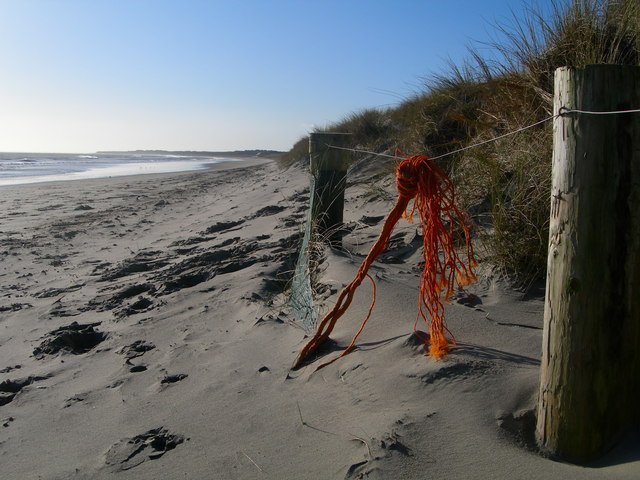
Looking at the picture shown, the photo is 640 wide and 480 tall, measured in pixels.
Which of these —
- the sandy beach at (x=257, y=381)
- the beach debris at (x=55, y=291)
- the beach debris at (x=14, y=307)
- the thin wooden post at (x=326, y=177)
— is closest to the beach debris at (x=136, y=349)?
the sandy beach at (x=257, y=381)

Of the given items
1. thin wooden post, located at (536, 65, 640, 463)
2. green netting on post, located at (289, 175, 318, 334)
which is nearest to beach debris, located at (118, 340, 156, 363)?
green netting on post, located at (289, 175, 318, 334)

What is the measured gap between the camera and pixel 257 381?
3002 mm

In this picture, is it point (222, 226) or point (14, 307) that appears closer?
point (14, 307)

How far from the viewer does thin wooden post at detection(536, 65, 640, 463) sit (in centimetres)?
190

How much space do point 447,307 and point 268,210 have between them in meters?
5.50

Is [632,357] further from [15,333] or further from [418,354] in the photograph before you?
[15,333]

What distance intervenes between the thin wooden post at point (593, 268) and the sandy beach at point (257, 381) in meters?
0.16

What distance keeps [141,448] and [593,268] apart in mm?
1987

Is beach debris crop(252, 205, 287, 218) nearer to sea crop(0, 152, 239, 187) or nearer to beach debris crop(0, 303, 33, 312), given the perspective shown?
beach debris crop(0, 303, 33, 312)

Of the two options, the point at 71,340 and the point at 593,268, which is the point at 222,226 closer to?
the point at 71,340

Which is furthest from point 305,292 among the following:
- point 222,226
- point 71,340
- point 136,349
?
point 222,226

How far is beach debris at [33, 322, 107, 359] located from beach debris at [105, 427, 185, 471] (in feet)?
5.05

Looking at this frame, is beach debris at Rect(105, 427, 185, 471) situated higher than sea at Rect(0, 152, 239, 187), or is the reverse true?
sea at Rect(0, 152, 239, 187)

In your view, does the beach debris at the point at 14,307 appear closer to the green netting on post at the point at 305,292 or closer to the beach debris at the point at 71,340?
the beach debris at the point at 71,340
